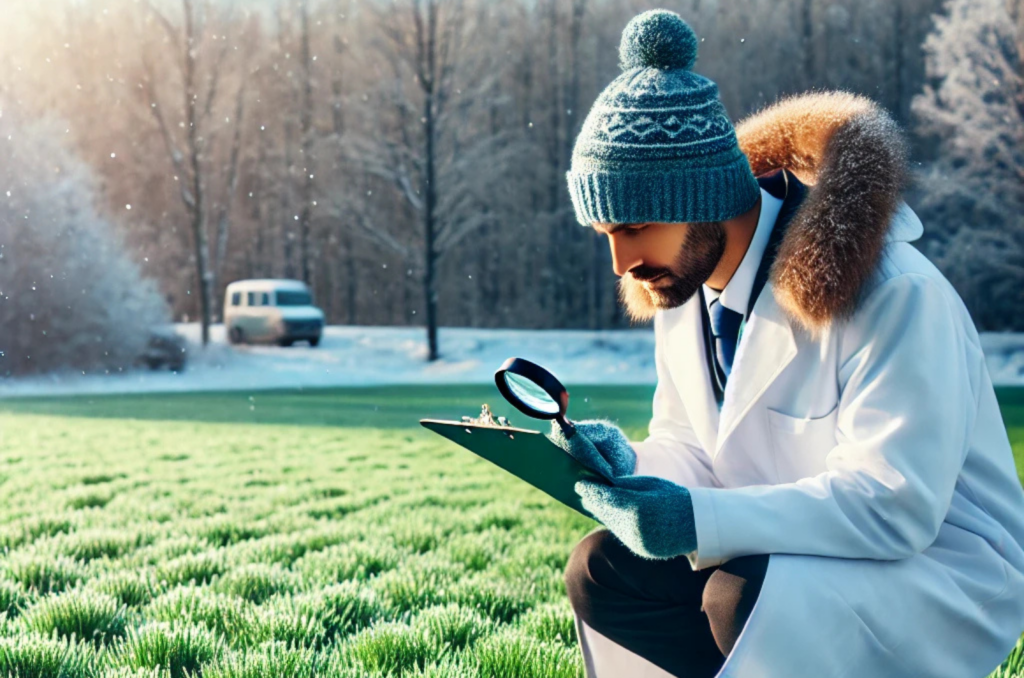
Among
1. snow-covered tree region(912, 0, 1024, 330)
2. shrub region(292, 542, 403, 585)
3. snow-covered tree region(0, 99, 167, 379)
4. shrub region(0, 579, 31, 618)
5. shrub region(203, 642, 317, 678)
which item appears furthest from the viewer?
snow-covered tree region(0, 99, 167, 379)

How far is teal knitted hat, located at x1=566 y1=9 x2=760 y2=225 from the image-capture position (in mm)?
2055

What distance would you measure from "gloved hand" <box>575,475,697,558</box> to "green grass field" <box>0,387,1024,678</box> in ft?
2.89

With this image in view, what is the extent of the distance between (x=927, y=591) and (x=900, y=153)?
82cm

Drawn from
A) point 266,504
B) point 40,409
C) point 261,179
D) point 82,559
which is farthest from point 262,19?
point 82,559

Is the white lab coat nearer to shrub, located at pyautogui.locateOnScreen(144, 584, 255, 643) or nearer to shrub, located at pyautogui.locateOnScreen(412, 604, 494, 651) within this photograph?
shrub, located at pyautogui.locateOnScreen(412, 604, 494, 651)

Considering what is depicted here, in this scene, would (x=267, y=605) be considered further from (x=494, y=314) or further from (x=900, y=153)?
(x=494, y=314)

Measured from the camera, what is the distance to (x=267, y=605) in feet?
10.1

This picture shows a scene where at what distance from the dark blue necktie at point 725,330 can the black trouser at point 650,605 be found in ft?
1.52

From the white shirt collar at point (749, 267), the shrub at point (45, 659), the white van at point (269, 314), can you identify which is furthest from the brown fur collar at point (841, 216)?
the white van at point (269, 314)

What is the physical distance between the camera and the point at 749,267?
7.07 feet

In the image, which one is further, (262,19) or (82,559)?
(262,19)

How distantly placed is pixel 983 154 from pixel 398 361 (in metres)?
9.86

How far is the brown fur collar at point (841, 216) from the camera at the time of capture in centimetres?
181

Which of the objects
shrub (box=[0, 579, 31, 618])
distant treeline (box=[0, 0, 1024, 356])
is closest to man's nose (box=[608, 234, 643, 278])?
shrub (box=[0, 579, 31, 618])
